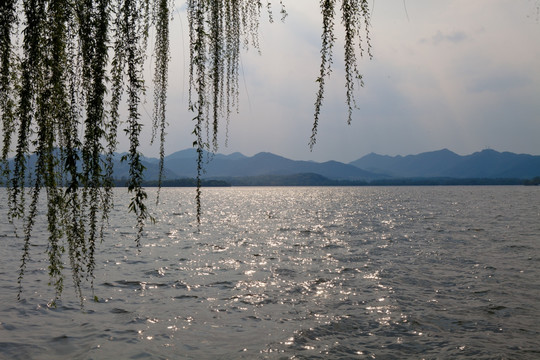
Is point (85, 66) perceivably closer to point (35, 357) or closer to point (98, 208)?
point (98, 208)

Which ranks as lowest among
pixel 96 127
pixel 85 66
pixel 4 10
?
pixel 96 127

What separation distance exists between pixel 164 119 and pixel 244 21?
62.6 inches

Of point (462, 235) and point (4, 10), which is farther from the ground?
point (4, 10)

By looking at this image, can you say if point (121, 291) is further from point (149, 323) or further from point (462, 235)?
point (462, 235)

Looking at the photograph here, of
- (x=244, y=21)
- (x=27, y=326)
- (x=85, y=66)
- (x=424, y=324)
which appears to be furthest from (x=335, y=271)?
(x=85, y=66)

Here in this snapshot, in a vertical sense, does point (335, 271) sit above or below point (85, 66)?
below

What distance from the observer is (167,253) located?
80.6ft

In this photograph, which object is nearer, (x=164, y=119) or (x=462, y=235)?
(x=164, y=119)

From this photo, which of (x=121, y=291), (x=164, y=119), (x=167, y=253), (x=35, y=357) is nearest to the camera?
(x=164, y=119)

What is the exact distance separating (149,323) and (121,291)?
13.8 feet

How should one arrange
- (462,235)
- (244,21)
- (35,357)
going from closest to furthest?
(244,21), (35,357), (462,235)

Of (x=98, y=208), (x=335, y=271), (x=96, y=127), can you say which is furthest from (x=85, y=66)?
(x=335, y=271)

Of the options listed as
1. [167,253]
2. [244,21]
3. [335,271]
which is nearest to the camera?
[244,21]

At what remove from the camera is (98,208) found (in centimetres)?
331
